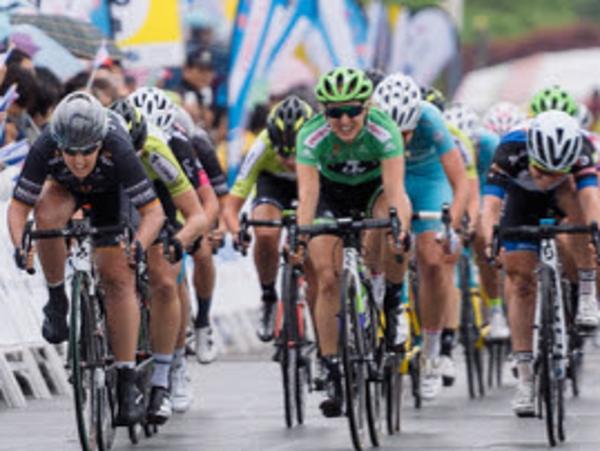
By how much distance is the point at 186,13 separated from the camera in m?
24.2

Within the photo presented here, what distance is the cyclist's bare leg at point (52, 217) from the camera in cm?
1218

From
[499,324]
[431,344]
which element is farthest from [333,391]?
[499,324]

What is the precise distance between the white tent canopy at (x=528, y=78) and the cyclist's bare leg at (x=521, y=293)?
37755 millimetres

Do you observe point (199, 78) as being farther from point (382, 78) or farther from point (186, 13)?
point (382, 78)

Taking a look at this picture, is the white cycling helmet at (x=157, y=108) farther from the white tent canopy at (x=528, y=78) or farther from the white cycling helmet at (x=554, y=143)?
the white tent canopy at (x=528, y=78)

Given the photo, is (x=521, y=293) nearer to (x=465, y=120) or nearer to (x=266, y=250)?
(x=266, y=250)

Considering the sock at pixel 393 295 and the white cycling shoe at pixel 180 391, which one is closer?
the sock at pixel 393 295

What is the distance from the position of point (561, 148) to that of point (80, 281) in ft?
9.96

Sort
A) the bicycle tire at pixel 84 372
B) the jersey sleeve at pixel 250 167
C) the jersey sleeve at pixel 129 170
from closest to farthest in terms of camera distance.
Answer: the bicycle tire at pixel 84 372 → the jersey sleeve at pixel 129 170 → the jersey sleeve at pixel 250 167

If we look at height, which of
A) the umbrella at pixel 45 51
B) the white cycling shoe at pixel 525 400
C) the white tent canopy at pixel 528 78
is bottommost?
the white cycling shoe at pixel 525 400

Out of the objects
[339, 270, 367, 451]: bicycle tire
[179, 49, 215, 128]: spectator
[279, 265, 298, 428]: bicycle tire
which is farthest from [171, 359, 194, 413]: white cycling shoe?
[179, 49, 215, 128]: spectator

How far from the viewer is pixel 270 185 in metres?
16.8

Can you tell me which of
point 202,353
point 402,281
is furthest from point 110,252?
point 202,353

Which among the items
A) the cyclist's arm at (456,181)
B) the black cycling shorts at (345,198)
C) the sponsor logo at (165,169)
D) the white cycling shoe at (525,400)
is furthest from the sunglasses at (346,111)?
the cyclist's arm at (456,181)
